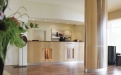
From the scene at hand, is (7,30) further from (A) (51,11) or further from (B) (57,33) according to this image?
(B) (57,33)

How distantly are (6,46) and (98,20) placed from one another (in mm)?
5159

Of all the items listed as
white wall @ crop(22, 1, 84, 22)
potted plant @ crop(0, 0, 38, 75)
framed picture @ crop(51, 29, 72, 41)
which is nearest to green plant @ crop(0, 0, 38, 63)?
potted plant @ crop(0, 0, 38, 75)

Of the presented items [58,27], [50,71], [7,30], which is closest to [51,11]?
[58,27]

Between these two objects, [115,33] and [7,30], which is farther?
[115,33]

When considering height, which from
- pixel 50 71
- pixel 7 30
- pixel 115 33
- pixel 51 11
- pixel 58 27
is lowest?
pixel 50 71

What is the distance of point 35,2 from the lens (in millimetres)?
7250

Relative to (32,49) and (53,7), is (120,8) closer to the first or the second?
(53,7)

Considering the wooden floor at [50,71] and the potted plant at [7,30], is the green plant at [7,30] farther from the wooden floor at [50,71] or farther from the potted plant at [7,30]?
the wooden floor at [50,71]

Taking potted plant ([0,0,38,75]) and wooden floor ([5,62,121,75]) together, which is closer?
potted plant ([0,0,38,75])

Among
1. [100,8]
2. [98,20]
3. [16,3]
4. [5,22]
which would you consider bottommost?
[5,22]

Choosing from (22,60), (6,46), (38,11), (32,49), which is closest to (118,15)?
(38,11)

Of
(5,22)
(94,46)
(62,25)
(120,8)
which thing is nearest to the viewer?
(5,22)

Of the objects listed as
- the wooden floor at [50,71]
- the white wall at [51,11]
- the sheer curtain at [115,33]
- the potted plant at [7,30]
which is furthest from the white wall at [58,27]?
the potted plant at [7,30]

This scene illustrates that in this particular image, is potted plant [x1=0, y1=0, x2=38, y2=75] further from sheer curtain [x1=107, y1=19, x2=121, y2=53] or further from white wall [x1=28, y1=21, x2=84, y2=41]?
white wall [x1=28, y1=21, x2=84, y2=41]
